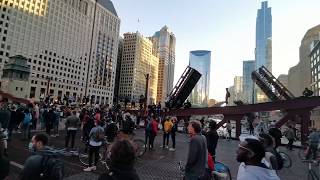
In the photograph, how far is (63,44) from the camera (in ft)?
436

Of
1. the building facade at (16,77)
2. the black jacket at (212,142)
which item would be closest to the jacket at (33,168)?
the black jacket at (212,142)

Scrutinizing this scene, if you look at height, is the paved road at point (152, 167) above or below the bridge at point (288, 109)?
below

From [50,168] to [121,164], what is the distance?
4.64 ft

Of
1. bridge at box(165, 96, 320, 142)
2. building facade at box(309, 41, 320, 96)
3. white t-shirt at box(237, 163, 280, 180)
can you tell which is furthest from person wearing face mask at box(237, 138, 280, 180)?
building facade at box(309, 41, 320, 96)

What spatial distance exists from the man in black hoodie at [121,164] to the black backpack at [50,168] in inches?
48.5

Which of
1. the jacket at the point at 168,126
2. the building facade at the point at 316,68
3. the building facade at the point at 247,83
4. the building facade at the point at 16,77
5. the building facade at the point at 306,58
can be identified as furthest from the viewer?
the building facade at the point at 247,83

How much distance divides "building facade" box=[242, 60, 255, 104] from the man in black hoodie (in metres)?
141

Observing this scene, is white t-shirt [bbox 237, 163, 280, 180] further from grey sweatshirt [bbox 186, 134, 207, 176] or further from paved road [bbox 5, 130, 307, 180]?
paved road [bbox 5, 130, 307, 180]

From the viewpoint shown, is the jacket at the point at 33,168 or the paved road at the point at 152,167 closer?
the jacket at the point at 33,168

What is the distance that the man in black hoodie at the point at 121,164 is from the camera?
3.00 meters

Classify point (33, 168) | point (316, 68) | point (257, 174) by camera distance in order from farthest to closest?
1. point (316, 68)
2. point (33, 168)
3. point (257, 174)

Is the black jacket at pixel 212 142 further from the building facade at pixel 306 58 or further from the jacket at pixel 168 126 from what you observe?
the building facade at pixel 306 58

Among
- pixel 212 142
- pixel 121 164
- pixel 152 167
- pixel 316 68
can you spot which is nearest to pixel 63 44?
pixel 316 68

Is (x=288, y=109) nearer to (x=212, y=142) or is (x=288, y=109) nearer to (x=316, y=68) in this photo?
(x=212, y=142)
